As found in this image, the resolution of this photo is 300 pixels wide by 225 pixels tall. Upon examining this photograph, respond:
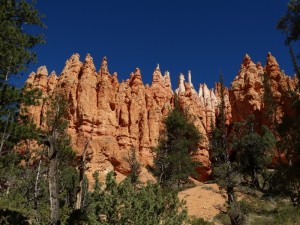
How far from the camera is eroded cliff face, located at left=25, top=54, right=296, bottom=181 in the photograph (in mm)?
54594

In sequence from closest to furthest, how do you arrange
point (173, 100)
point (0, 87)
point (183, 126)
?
point (0, 87), point (183, 126), point (173, 100)

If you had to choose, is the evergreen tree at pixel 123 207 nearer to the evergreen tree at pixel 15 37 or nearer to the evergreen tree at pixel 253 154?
the evergreen tree at pixel 15 37

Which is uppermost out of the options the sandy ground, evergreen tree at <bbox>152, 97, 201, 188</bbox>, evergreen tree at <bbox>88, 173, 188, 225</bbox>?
evergreen tree at <bbox>152, 97, 201, 188</bbox>

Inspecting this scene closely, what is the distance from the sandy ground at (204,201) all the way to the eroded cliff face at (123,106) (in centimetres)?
1781

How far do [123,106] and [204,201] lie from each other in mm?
33019

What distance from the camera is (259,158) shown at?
142 ft

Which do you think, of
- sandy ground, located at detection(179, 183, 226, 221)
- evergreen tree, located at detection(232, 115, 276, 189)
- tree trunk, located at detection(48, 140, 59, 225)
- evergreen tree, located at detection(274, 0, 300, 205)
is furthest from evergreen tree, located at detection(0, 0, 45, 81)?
evergreen tree, located at detection(232, 115, 276, 189)

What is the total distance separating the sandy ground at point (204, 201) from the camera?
28.0 m

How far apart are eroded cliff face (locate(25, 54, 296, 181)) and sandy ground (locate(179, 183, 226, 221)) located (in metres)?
17.8

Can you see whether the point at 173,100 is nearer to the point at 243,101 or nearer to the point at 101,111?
the point at 243,101

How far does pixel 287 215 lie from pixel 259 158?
20480 mm

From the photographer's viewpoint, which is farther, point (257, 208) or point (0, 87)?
point (257, 208)

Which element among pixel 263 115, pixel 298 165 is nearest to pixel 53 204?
pixel 298 165

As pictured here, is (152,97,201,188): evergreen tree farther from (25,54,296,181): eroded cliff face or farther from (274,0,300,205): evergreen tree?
(274,0,300,205): evergreen tree
